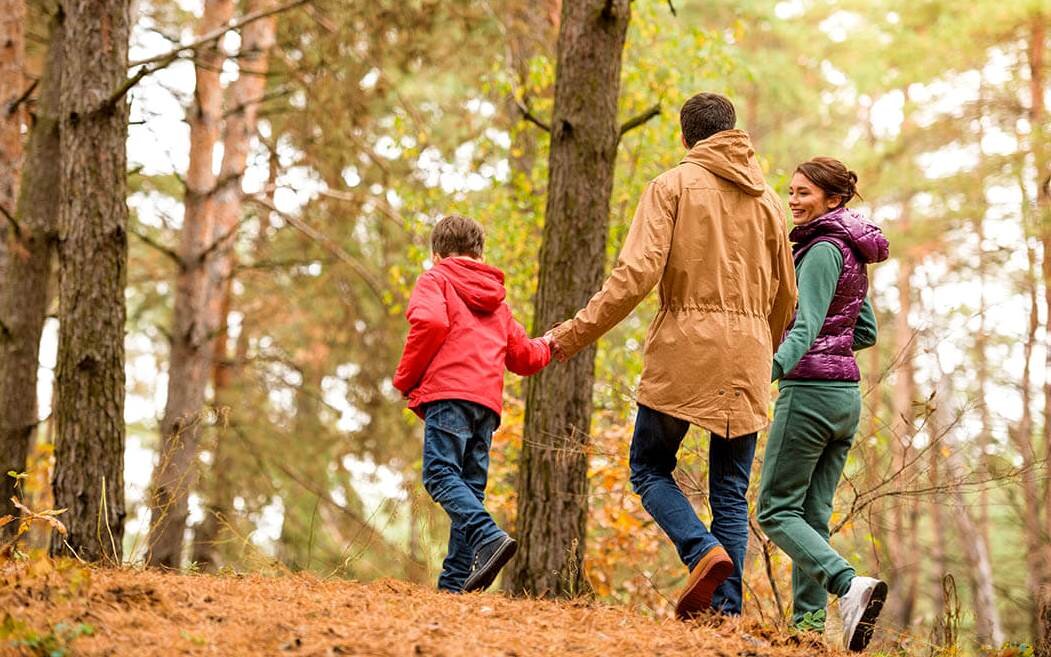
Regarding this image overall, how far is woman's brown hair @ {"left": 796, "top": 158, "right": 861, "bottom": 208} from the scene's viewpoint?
4965mm

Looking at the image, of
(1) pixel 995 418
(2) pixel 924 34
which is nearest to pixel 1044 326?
(1) pixel 995 418

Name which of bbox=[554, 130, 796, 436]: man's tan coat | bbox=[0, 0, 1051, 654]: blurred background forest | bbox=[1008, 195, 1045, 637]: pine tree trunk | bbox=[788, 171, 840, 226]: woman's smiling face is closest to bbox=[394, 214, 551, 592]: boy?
bbox=[0, 0, 1051, 654]: blurred background forest

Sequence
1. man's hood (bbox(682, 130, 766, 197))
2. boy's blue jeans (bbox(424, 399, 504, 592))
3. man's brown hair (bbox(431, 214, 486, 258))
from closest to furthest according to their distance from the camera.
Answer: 1. man's hood (bbox(682, 130, 766, 197))
2. boy's blue jeans (bbox(424, 399, 504, 592))
3. man's brown hair (bbox(431, 214, 486, 258))

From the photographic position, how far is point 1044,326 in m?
16.7

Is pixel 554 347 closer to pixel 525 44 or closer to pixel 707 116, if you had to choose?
pixel 707 116

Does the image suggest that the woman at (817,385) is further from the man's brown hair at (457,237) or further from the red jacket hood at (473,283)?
the man's brown hair at (457,237)

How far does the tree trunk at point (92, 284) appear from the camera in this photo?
591cm

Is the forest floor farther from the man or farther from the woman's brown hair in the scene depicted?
the woman's brown hair

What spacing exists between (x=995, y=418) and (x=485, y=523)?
14391mm

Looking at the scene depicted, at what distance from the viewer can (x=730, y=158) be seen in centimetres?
470

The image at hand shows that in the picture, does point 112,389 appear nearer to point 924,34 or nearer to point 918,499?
point 918,499

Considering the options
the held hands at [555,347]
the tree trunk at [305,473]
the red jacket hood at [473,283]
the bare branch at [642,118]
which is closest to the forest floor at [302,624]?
the held hands at [555,347]

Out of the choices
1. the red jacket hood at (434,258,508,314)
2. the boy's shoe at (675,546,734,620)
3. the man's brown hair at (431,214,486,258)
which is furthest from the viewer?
the man's brown hair at (431,214,486,258)

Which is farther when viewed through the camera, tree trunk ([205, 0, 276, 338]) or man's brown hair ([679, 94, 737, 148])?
tree trunk ([205, 0, 276, 338])
